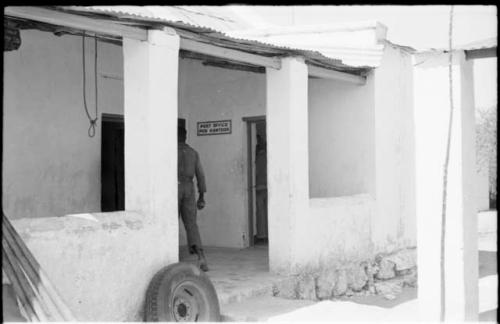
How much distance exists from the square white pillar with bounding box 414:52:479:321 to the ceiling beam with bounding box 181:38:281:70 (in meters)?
2.69

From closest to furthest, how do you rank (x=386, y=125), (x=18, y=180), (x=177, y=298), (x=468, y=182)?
(x=468, y=182) → (x=177, y=298) → (x=18, y=180) → (x=386, y=125)

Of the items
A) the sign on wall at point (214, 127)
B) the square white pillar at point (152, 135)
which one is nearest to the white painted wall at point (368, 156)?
the sign on wall at point (214, 127)

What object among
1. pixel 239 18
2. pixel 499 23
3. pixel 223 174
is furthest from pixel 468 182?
pixel 239 18

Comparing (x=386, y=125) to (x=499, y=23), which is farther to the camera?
(x=386, y=125)

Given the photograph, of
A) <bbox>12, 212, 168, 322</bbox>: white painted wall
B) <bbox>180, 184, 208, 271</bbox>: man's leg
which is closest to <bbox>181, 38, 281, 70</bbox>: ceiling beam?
<bbox>180, 184, 208, 271</bbox>: man's leg

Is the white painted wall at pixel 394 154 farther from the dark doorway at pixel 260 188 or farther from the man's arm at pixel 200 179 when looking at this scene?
the man's arm at pixel 200 179

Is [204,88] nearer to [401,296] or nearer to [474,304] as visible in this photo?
[401,296]

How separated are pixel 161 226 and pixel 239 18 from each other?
635 cm

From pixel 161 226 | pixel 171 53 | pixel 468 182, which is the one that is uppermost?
pixel 171 53

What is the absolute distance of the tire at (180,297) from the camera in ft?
20.1

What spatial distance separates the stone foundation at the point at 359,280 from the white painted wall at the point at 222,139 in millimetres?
2179

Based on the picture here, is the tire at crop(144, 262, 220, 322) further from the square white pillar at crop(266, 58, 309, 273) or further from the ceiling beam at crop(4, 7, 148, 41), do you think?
the ceiling beam at crop(4, 7, 148, 41)

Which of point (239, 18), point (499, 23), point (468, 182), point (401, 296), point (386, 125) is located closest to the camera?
point (499, 23)

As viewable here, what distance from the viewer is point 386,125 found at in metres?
10.4
